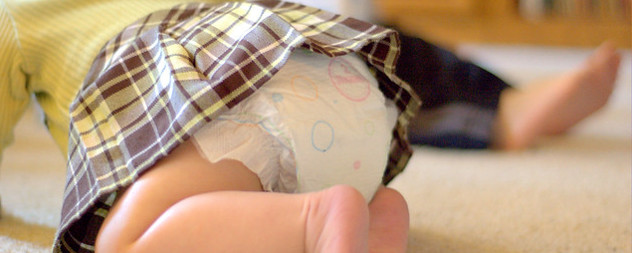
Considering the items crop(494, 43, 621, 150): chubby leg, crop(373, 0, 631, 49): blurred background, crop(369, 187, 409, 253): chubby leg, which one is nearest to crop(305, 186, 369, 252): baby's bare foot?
crop(369, 187, 409, 253): chubby leg

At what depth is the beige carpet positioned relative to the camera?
88cm

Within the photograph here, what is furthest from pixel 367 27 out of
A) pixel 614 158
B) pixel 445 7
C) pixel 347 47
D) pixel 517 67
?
pixel 445 7

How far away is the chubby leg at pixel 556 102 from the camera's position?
3.83 ft

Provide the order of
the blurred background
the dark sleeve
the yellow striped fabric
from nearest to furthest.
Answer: the yellow striped fabric → the dark sleeve → the blurred background

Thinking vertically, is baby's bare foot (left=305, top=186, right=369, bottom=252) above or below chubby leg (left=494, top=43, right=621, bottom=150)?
above

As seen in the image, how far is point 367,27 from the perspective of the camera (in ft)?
2.62

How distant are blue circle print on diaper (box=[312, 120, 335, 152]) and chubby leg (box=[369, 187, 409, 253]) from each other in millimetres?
118

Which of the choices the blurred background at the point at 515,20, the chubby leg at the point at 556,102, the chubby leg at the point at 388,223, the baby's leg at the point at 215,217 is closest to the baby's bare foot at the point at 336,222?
the baby's leg at the point at 215,217

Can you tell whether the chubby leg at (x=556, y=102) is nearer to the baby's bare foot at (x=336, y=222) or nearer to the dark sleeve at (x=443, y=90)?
the dark sleeve at (x=443, y=90)

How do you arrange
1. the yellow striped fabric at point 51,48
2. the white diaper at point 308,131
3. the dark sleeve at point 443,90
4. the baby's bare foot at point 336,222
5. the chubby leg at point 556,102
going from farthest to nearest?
1. the dark sleeve at point 443,90
2. the chubby leg at point 556,102
3. the yellow striped fabric at point 51,48
4. the white diaper at point 308,131
5. the baby's bare foot at point 336,222

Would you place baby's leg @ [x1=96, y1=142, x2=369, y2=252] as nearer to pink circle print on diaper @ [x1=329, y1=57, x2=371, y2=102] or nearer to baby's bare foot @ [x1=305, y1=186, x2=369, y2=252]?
baby's bare foot @ [x1=305, y1=186, x2=369, y2=252]

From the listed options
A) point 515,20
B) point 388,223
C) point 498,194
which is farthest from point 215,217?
point 515,20

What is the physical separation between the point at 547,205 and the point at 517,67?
1.24m

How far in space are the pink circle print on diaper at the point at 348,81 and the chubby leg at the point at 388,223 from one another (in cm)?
13
